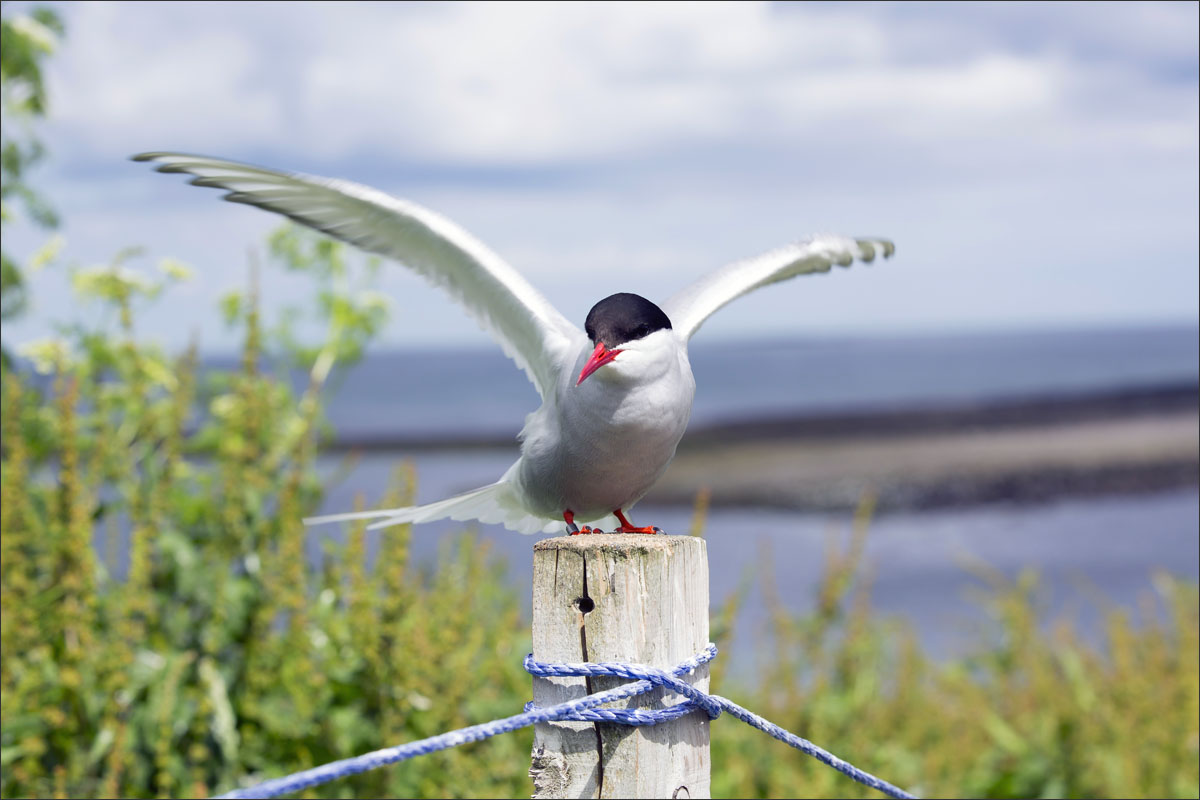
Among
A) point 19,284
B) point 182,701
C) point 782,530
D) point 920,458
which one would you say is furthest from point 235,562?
point 920,458

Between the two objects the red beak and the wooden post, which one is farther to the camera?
the red beak

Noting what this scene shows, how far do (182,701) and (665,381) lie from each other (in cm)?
245

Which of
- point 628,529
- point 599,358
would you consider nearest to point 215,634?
point 628,529

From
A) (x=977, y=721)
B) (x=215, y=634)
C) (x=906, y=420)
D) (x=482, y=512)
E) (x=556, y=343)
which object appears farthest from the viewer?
(x=906, y=420)

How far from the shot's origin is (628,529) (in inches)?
113

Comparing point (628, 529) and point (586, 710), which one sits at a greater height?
point (628, 529)

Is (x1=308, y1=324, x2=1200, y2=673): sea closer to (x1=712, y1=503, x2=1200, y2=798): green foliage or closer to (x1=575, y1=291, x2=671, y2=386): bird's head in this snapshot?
(x1=712, y1=503, x2=1200, y2=798): green foliage

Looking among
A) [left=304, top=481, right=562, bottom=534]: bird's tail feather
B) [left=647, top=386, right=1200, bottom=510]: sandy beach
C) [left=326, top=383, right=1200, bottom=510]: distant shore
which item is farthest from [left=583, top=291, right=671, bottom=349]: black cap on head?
[left=326, top=383, right=1200, bottom=510]: distant shore

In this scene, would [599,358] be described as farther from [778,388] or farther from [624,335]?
[778,388]

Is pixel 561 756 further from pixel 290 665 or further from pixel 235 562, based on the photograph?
pixel 235 562

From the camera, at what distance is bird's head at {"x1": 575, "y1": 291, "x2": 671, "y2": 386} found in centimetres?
261

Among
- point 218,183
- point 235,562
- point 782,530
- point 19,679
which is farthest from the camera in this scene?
point 782,530

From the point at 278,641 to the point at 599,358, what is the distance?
2201 millimetres

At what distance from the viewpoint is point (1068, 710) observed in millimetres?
5043
